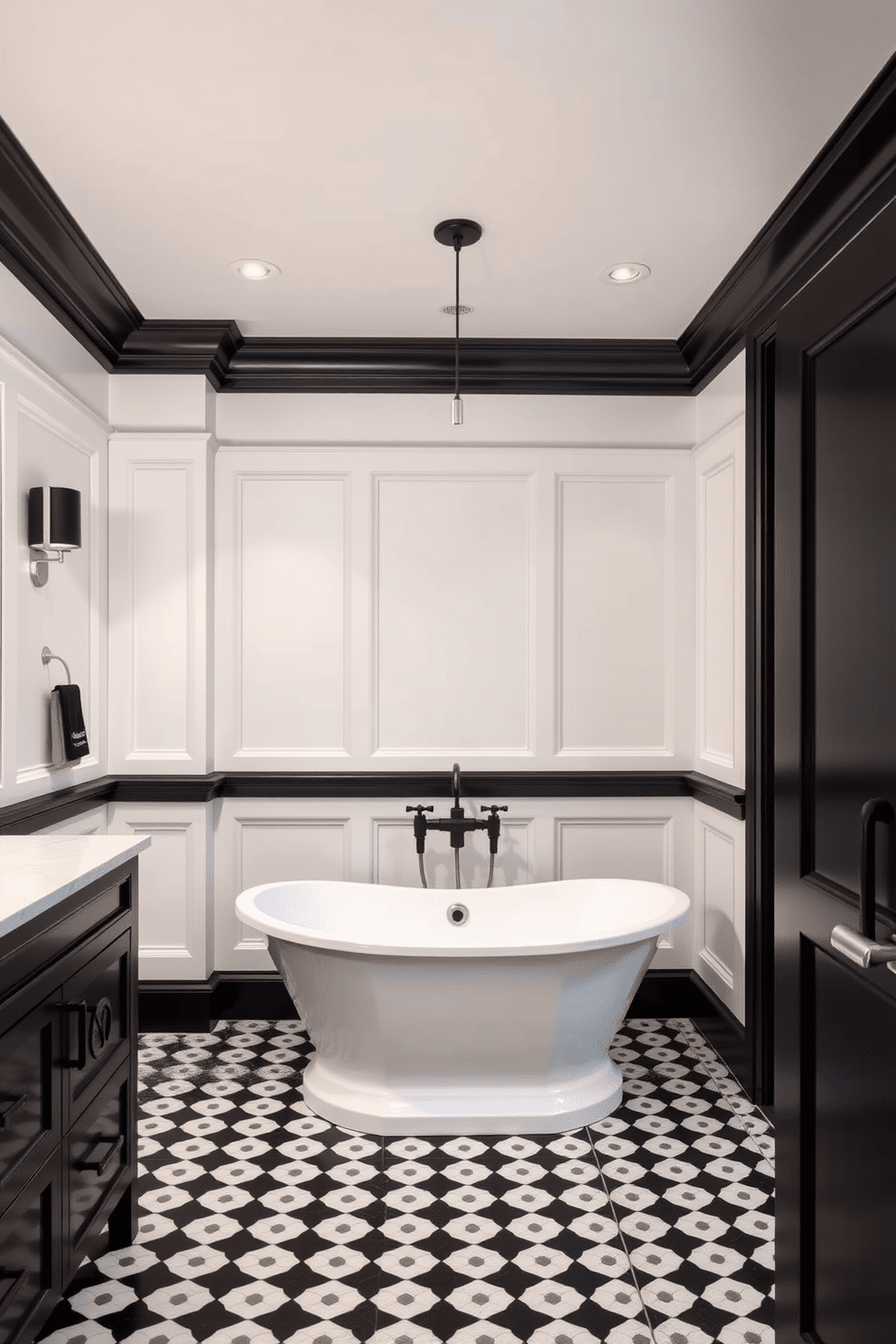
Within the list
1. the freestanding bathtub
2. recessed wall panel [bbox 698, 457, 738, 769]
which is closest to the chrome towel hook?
the freestanding bathtub

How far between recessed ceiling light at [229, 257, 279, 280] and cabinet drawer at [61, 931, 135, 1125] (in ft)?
6.68

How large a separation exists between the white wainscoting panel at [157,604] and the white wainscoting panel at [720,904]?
1945 millimetres

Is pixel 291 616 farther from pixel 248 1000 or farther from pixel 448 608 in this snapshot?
pixel 248 1000

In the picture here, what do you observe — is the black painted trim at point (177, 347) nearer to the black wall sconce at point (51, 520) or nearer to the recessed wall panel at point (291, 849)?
the black wall sconce at point (51, 520)

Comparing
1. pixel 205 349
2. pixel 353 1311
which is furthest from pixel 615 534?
pixel 353 1311

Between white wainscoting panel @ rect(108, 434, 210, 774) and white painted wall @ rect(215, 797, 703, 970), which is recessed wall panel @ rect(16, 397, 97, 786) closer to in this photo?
white wainscoting panel @ rect(108, 434, 210, 774)

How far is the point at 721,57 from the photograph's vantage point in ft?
6.16

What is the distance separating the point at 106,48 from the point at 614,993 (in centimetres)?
270

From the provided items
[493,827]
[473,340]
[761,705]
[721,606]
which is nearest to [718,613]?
[721,606]

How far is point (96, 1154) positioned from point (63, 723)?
1.41 m

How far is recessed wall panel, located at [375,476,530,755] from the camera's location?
3.65 metres

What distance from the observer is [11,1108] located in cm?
145

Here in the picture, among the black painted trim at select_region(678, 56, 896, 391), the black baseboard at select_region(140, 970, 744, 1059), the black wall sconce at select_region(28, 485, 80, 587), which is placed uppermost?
the black painted trim at select_region(678, 56, 896, 391)

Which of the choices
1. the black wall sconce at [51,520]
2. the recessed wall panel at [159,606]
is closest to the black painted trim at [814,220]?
the recessed wall panel at [159,606]
